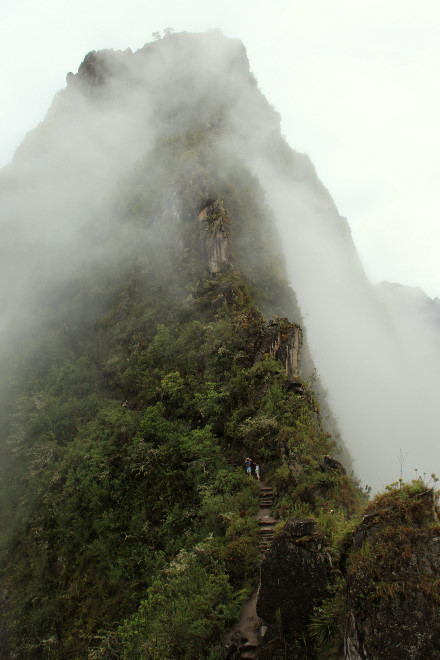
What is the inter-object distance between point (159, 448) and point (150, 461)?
65 cm

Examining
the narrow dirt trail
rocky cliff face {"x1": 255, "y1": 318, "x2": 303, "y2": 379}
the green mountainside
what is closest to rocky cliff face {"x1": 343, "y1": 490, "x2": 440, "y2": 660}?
the green mountainside

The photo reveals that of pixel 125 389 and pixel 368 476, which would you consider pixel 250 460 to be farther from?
pixel 368 476

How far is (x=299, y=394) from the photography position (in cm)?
1634

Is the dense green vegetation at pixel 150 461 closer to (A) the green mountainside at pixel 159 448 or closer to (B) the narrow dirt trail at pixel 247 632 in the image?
(A) the green mountainside at pixel 159 448

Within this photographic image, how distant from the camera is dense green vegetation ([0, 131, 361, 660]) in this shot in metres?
10.3

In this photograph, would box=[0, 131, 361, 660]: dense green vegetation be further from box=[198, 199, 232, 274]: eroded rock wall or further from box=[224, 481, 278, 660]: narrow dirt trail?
box=[198, 199, 232, 274]: eroded rock wall

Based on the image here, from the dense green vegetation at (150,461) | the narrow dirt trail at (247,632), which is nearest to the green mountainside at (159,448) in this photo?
the dense green vegetation at (150,461)

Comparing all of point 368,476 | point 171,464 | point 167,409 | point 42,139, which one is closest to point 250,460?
point 171,464

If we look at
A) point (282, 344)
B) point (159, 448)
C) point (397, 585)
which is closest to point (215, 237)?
point (282, 344)

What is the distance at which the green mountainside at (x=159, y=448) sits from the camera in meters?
10.1

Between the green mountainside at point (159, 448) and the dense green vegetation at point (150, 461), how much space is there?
8 cm

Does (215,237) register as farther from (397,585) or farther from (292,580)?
(397,585)

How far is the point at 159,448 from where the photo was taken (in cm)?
1584

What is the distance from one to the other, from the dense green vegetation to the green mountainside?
0.26 feet
